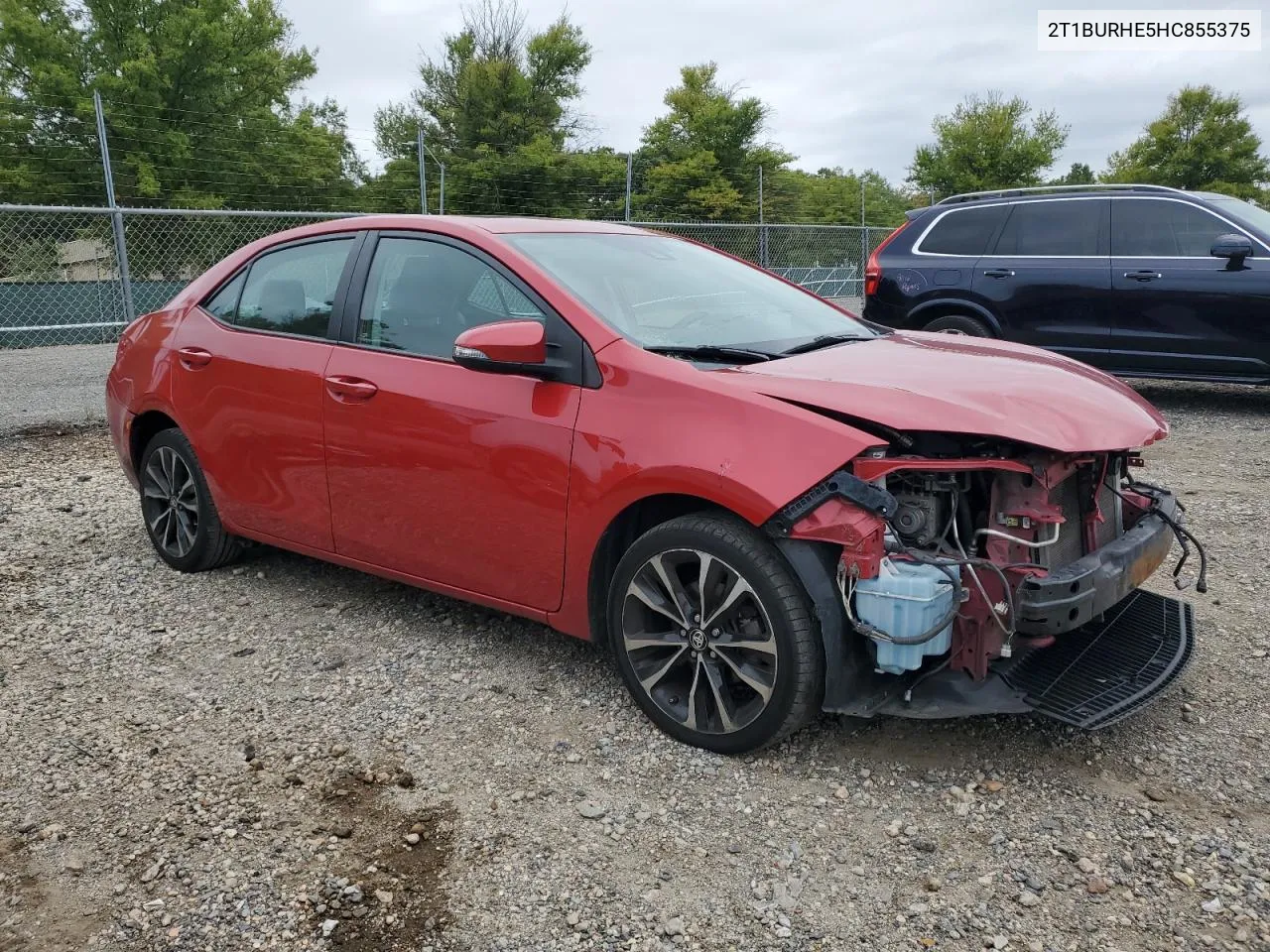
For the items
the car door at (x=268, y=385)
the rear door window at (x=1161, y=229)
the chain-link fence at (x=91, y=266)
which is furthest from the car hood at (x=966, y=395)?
the chain-link fence at (x=91, y=266)

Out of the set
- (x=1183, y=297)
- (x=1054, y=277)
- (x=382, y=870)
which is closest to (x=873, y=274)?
(x=1054, y=277)

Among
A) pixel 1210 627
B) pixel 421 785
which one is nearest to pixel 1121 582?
pixel 1210 627

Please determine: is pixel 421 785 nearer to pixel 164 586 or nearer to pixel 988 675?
pixel 988 675

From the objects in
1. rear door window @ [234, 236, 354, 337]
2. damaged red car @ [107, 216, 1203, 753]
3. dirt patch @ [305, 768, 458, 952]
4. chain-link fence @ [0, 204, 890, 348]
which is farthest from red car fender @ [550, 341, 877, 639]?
chain-link fence @ [0, 204, 890, 348]

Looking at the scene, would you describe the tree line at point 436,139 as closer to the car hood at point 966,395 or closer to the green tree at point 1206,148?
the green tree at point 1206,148

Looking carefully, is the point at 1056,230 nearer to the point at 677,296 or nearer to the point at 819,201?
the point at 677,296

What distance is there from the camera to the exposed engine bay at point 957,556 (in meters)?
2.77

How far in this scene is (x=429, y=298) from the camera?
12.3 ft

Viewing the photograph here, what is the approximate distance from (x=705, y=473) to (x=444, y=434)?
1038 millimetres

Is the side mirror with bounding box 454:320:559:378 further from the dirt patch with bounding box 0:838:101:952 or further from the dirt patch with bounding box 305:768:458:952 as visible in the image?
the dirt patch with bounding box 0:838:101:952

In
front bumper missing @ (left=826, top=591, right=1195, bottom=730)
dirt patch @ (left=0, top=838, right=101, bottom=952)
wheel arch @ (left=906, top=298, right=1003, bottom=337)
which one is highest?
wheel arch @ (left=906, top=298, right=1003, bottom=337)

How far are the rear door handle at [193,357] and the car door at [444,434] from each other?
2.80ft

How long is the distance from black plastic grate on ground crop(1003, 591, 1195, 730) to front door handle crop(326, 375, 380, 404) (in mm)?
2329

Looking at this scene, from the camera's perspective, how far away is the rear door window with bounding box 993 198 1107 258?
8.34m
